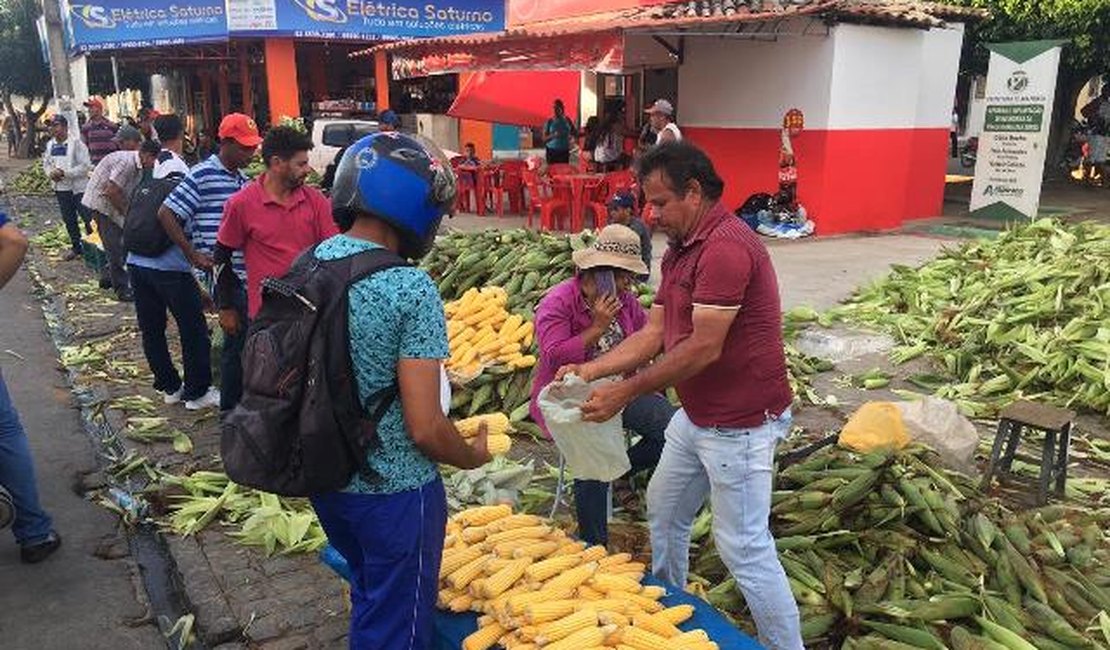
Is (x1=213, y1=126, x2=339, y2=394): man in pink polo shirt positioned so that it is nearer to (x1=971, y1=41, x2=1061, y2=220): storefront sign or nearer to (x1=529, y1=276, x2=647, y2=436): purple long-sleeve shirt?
(x1=529, y1=276, x2=647, y2=436): purple long-sleeve shirt

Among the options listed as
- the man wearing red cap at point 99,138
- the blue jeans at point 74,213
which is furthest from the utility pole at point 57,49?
the blue jeans at point 74,213

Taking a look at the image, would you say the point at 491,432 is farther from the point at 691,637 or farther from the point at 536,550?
the point at 691,637

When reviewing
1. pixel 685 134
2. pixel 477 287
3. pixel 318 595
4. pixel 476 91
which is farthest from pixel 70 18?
pixel 318 595

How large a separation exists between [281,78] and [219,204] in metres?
19.3

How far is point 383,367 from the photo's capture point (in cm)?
234

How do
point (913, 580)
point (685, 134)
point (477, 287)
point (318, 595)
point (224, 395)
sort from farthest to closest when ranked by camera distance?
point (685, 134) < point (477, 287) < point (224, 395) < point (318, 595) < point (913, 580)

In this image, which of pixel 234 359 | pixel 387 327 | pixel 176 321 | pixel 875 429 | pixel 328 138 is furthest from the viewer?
pixel 328 138

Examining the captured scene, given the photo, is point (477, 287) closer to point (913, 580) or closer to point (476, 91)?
point (913, 580)

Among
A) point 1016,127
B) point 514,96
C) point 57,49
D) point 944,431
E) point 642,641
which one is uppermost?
point 57,49

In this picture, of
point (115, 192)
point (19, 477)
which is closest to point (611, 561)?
point (19, 477)

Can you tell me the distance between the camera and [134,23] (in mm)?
25000

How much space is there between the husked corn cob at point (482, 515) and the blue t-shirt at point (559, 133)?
13.2m

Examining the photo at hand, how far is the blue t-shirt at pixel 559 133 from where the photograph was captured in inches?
636

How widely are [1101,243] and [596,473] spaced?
7217mm
